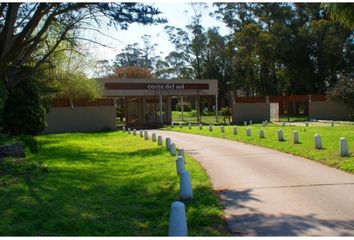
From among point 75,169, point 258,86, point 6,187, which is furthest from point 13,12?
point 258,86

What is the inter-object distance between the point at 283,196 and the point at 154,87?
36.2 m

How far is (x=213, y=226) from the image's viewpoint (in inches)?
270

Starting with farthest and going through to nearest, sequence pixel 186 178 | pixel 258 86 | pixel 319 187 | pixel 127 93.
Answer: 1. pixel 258 86
2. pixel 127 93
3. pixel 319 187
4. pixel 186 178

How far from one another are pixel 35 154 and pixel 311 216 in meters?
13.0

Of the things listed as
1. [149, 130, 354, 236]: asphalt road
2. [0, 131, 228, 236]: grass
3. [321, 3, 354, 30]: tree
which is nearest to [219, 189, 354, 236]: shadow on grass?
[149, 130, 354, 236]: asphalt road

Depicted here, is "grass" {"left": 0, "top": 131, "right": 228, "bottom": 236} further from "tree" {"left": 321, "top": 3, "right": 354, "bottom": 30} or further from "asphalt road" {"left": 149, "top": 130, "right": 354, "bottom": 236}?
"tree" {"left": 321, "top": 3, "right": 354, "bottom": 30}

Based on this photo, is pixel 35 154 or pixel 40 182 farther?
pixel 35 154

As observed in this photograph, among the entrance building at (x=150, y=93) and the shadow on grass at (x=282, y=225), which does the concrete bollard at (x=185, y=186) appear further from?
the entrance building at (x=150, y=93)

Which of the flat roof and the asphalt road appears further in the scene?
the flat roof

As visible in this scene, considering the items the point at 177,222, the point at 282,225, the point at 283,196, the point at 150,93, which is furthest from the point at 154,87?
the point at 177,222

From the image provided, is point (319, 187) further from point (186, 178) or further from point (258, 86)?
point (258, 86)

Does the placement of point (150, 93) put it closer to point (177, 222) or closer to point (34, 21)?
point (34, 21)

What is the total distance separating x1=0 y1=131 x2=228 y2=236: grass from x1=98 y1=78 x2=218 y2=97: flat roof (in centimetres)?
2854

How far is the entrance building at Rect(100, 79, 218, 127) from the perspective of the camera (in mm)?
43250
